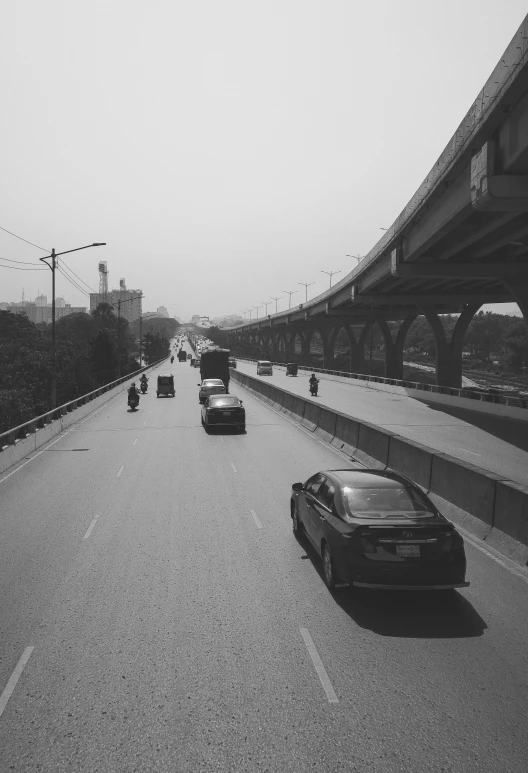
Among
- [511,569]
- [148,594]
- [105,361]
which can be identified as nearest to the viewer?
[148,594]

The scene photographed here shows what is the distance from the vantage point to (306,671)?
673cm

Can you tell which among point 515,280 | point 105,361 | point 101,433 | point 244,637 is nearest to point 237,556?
point 244,637

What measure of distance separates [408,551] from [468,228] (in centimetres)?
2483

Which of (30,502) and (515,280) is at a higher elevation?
(515,280)

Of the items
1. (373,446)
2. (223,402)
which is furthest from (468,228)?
(373,446)

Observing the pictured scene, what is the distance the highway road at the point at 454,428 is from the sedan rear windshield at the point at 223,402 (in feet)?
25.2

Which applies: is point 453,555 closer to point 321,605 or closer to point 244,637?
point 321,605

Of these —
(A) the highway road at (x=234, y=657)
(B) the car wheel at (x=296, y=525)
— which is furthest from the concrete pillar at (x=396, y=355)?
(B) the car wheel at (x=296, y=525)

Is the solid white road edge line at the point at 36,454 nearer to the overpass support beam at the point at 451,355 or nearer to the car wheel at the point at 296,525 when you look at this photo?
the car wheel at the point at 296,525

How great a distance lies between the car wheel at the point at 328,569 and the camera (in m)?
8.99

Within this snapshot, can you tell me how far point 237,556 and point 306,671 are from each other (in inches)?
168

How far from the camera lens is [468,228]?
3000 cm

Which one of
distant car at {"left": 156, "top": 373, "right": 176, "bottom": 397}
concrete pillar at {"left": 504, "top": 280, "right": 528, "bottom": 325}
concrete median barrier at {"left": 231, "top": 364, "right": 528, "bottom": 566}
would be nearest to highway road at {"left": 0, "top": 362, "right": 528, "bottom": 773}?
concrete median barrier at {"left": 231, "top": 364, "right": 528, "bottom": 566}

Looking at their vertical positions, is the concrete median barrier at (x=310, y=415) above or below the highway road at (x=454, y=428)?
above
